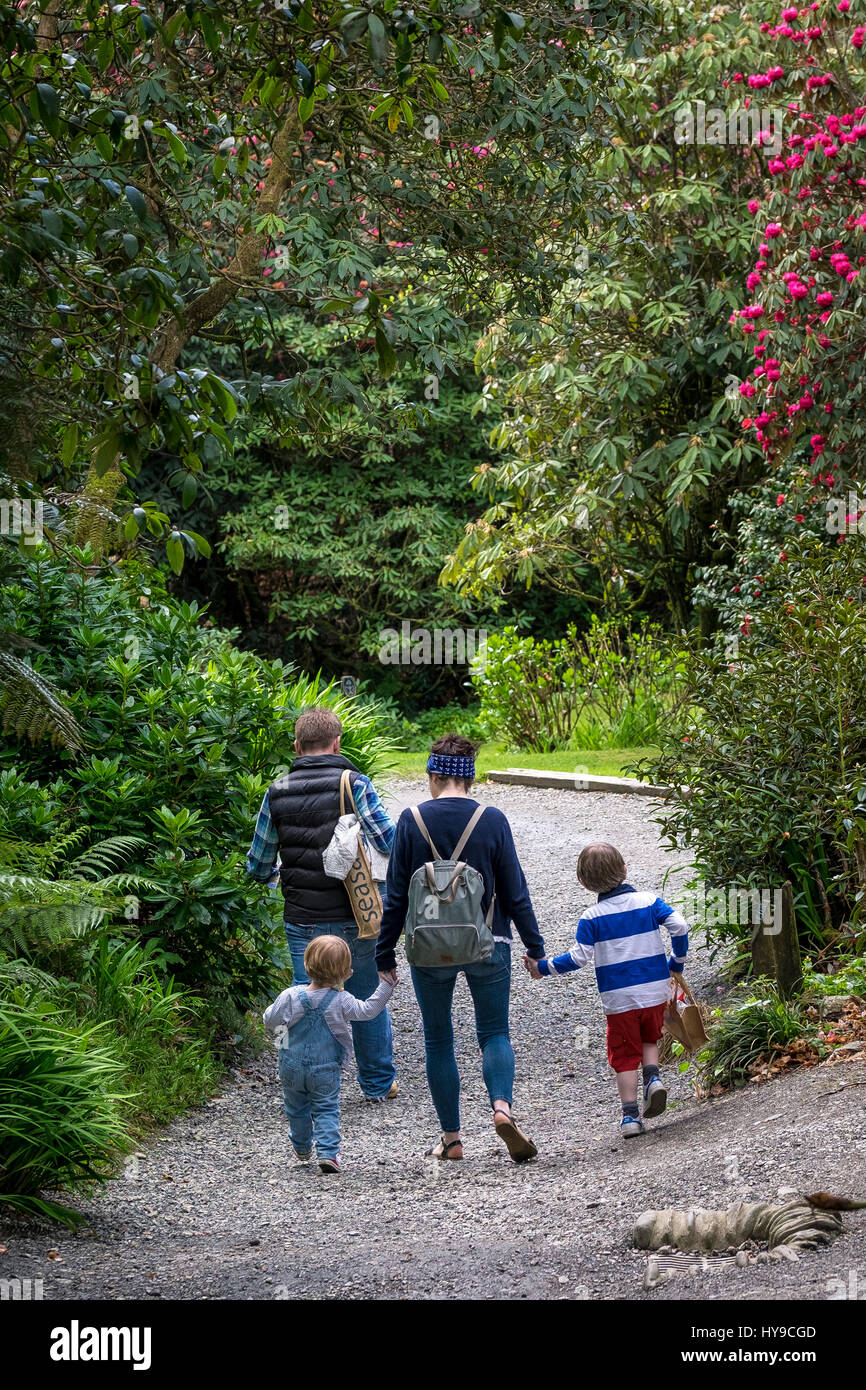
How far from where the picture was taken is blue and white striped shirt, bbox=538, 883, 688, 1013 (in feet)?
17.5

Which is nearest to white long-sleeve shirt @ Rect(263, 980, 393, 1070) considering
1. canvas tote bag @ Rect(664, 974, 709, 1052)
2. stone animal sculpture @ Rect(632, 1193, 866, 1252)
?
canvas tote bag @ Rect(664, 974, 709, 1052)

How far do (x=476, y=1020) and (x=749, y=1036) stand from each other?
45.6 inches

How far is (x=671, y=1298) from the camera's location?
3584 mm

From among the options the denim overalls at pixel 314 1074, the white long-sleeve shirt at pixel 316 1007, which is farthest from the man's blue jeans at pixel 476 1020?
the denim overalls at pixel 314 1074

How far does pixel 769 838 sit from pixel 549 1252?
7.57ft

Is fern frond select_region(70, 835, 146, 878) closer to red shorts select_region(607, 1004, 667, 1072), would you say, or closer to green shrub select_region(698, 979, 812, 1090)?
red shorts select_region(607, 1004, 667, 1072)

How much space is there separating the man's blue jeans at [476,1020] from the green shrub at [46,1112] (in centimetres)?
114

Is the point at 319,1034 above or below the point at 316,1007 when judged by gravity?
below

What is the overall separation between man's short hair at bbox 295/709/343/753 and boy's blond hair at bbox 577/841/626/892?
1.20 metres

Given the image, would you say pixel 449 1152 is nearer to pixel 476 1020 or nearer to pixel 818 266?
pixel 476 1020

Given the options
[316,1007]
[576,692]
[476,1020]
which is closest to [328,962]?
[316,1007]

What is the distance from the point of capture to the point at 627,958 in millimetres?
5359

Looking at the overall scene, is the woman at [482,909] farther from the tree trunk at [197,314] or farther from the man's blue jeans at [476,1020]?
the tree trunk at [197,314]

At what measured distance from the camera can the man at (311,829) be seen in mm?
5836
